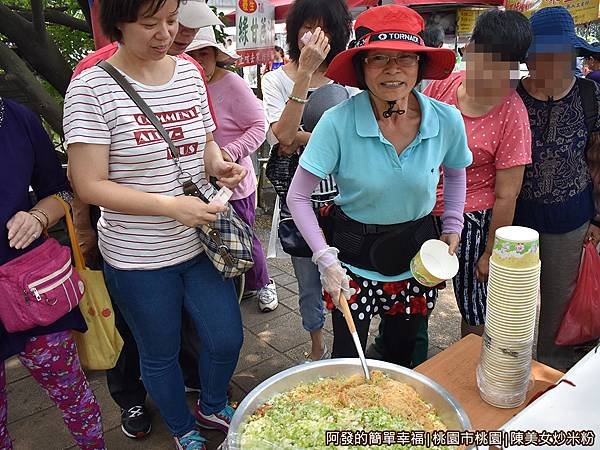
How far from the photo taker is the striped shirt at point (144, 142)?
5.39 ft

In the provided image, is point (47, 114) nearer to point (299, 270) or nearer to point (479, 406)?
point (299, 270)

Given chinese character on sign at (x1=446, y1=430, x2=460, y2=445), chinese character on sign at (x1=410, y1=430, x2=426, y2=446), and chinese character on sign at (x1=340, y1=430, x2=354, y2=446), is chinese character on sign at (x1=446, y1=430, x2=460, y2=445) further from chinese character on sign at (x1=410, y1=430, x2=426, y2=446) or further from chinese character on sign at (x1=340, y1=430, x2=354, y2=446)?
chinese character on sign at (x1=340, y1=430, x2=354, y2=446)

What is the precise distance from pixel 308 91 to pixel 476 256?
116 cm

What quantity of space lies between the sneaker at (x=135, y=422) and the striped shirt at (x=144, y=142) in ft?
3.48

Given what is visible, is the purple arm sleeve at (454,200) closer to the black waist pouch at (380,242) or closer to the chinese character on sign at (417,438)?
the black waist pouch at (380,242)

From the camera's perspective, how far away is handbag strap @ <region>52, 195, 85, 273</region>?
76.2 inches

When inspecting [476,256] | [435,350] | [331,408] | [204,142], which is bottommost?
[435,350]

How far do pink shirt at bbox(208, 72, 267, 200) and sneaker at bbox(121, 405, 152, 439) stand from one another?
1.36 meters

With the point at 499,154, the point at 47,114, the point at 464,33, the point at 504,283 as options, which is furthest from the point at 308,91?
the point at 464,33

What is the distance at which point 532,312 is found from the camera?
1375 mm

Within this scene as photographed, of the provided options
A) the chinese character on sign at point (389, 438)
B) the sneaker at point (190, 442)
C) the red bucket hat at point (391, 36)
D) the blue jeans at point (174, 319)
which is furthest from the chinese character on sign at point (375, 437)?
the sneaker at point (190, 442)

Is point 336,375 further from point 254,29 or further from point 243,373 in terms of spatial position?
point 254,29

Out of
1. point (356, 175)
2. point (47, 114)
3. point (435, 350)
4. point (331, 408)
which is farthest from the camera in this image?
point (47, 114)

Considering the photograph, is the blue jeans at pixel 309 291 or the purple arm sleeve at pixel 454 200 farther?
the blue jeans at pixel 309 291
